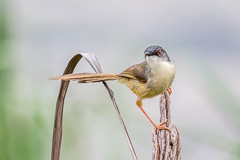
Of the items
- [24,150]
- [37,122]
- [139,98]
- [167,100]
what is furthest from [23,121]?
[167,100]

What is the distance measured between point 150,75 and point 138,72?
7 centimetres

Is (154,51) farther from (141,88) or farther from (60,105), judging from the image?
(60,105)

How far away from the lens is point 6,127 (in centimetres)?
218

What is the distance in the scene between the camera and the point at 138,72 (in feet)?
7.89

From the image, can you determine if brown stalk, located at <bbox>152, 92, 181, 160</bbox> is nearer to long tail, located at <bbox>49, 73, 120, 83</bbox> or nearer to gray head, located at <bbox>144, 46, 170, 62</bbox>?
long tail, located at <bbox>49, 73, 120, 83</bbox>

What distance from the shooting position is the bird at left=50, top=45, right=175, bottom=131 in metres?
2.22

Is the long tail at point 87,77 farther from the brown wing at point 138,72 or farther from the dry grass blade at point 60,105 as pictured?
the brown wing at point 138,72

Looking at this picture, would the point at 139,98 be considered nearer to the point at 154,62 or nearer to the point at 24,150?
the point at 154,62

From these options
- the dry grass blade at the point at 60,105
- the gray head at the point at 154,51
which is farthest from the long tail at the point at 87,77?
the gray head at the point at 154,51

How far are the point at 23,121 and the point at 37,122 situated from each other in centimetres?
7

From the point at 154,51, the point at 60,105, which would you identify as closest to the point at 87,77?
the point at 60,105

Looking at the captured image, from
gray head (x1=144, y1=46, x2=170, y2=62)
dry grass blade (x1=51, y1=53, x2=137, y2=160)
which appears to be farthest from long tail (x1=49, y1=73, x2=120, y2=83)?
gray head (x1=144, y1=46, x2=170, y2=62)

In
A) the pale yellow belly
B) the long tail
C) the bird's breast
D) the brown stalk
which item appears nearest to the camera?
the brown stalk

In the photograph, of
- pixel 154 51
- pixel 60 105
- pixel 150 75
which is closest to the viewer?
pixel 60 105
